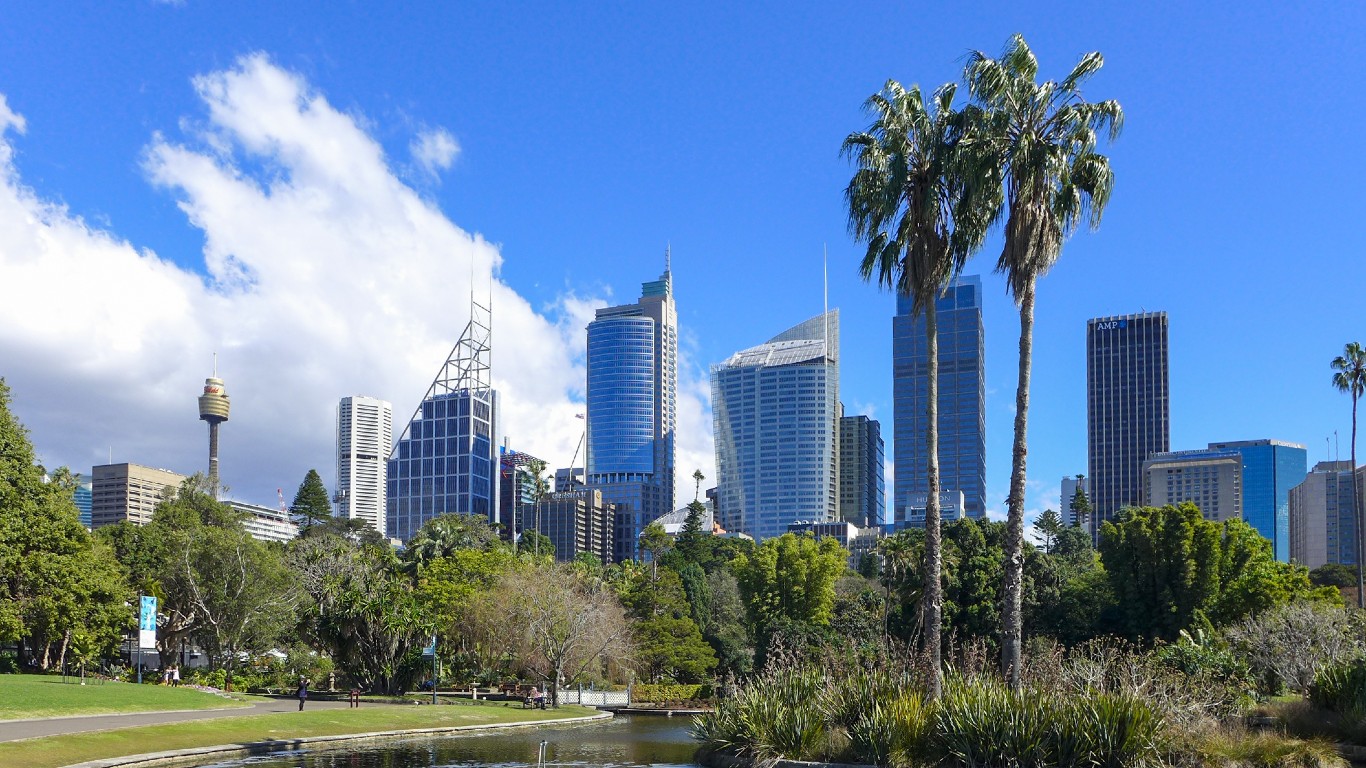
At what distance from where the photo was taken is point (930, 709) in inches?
886

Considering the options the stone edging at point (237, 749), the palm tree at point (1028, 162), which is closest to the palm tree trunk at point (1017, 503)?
the palm tree at point (1028, 162)

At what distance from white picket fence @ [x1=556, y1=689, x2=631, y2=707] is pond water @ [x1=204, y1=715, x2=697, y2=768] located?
14117 millimetres

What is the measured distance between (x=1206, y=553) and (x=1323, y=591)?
7326mm

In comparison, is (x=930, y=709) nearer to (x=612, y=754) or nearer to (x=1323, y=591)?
(x=612, y=754)

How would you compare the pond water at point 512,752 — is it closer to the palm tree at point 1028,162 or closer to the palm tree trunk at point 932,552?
the palm tree trunk at point 932,552

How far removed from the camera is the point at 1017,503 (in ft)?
87.5

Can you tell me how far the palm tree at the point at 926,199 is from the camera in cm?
2725

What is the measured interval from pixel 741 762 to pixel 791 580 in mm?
59225

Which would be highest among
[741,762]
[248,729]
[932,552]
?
[932,552]

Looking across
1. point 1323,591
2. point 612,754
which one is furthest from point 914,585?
point 612,754

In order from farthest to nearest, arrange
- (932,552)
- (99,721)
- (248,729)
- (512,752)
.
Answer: (248,729)
(99,721)
(512,752)
(932,552)

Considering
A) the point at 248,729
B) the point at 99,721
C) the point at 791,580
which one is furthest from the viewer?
the point at 791,580

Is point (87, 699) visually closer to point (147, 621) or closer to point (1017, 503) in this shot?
point (147, 621)

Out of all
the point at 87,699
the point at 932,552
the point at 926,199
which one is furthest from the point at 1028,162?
the point at 87,699
